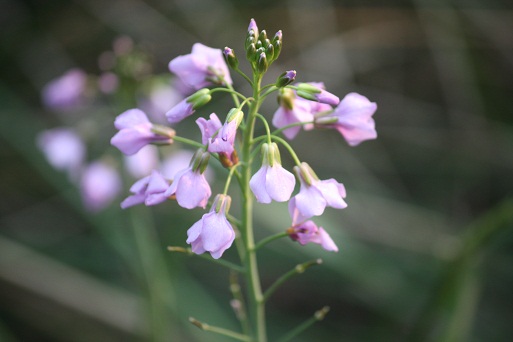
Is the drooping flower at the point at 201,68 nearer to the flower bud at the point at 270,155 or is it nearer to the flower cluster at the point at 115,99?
the flower bud at the point at 270,155

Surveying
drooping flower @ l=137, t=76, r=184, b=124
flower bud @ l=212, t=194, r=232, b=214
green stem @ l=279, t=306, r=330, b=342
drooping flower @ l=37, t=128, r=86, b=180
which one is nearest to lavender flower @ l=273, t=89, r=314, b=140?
flower bud @ l=212, t=194, r=232, b=214

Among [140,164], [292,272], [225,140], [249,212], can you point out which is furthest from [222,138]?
[140,164]

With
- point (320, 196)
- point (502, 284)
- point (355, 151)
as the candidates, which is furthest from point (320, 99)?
point (355, 151)

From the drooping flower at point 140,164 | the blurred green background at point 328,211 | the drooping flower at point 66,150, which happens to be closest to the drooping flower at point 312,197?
the blurred green background at point 328,211

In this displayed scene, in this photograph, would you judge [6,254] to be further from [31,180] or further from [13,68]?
[13,68]

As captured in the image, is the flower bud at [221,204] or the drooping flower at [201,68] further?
the drooping flower at [201,68]

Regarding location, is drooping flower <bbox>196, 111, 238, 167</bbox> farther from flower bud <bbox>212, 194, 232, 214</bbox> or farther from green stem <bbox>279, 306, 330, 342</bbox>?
green stem <bbox>279, 306, 330, 342</bbox>
